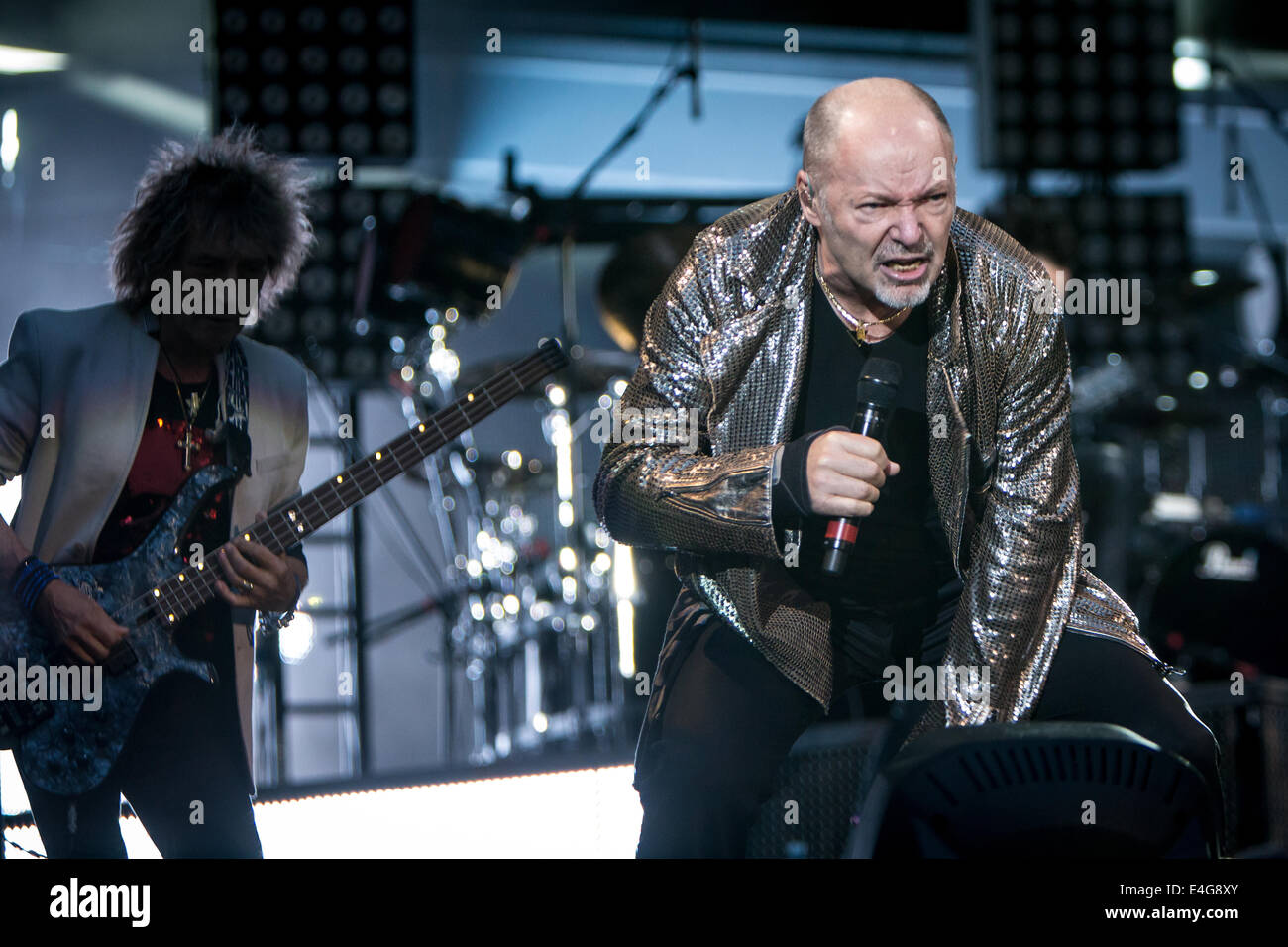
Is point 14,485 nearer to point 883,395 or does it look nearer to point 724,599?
point 724,599

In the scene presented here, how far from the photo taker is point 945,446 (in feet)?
7.17

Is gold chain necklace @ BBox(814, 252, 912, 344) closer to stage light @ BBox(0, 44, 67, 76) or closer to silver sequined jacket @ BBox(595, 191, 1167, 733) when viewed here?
silver sequined jacket @ BBox(595, 191, 1167, 733)

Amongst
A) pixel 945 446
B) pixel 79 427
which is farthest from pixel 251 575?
pixel 945 446

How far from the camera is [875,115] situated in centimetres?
208

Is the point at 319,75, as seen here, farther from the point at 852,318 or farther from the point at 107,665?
the point at 852,318

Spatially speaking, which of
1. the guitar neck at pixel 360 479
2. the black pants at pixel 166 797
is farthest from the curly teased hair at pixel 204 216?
the black pants at pixel 166 797

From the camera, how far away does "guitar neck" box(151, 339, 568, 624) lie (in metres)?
2.47

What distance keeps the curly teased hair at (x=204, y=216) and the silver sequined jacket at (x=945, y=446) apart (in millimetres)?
901

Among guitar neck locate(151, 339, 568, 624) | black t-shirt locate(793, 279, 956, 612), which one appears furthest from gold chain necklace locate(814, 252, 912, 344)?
guitar neck locate(151, 339, 568, 624)

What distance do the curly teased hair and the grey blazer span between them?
4.6 inches

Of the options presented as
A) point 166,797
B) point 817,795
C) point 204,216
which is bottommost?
point 817,795

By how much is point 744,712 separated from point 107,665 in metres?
1.25

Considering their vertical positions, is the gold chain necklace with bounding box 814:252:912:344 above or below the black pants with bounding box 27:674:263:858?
above
